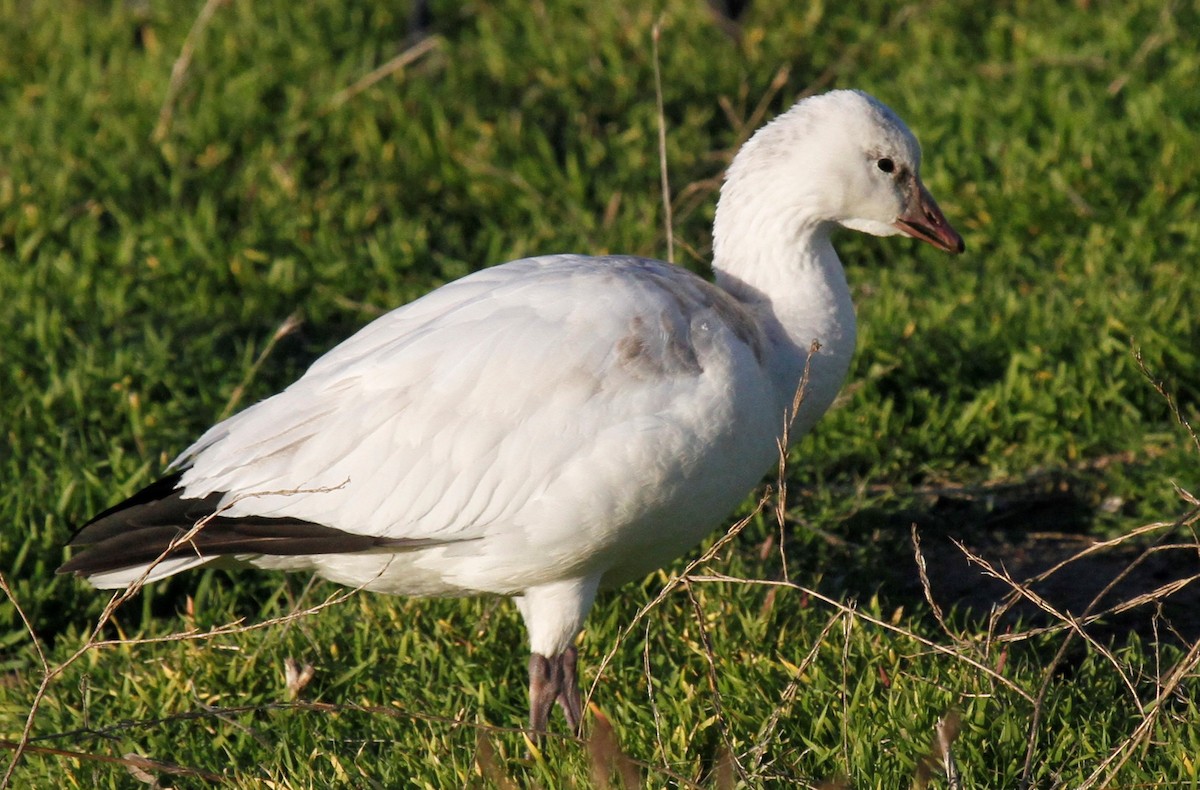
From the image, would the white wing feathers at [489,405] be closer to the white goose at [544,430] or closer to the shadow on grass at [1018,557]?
the white goose at [544,430]

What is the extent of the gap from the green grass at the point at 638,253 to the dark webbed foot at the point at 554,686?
0.09m

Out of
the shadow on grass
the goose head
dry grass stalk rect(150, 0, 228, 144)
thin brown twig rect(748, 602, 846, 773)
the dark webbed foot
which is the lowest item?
the shadow on grass

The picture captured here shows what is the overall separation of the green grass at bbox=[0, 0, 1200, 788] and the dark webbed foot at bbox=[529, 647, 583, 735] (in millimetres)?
87

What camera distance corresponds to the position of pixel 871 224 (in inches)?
169

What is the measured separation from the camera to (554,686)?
389 centimetres

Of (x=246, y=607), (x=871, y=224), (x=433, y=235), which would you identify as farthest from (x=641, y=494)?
(x=433, y=235)

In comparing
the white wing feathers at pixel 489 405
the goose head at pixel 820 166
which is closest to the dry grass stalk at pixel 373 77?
the goose head at pixel 820 166

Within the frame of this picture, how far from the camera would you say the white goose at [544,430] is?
12.0ft

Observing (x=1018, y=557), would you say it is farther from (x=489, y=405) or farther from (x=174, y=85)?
(x=174, y=85)

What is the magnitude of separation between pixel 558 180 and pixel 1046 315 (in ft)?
7.23

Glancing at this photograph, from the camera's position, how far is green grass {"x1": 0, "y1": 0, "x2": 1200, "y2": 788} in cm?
372

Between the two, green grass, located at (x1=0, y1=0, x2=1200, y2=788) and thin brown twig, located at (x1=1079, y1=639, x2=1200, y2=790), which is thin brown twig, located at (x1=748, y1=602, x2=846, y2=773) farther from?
thin brown twig, located at (x1=1079, y1=639, x2=1200, y2=790)

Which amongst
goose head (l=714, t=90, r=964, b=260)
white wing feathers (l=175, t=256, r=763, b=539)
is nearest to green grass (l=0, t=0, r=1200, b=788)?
white wing feathers (l=175, t=256, r=763, b=539)

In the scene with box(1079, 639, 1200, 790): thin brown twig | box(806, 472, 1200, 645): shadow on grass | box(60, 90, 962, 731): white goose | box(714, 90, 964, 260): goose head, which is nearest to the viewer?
box(1079, 639, 1200, 790): thin brown twig
